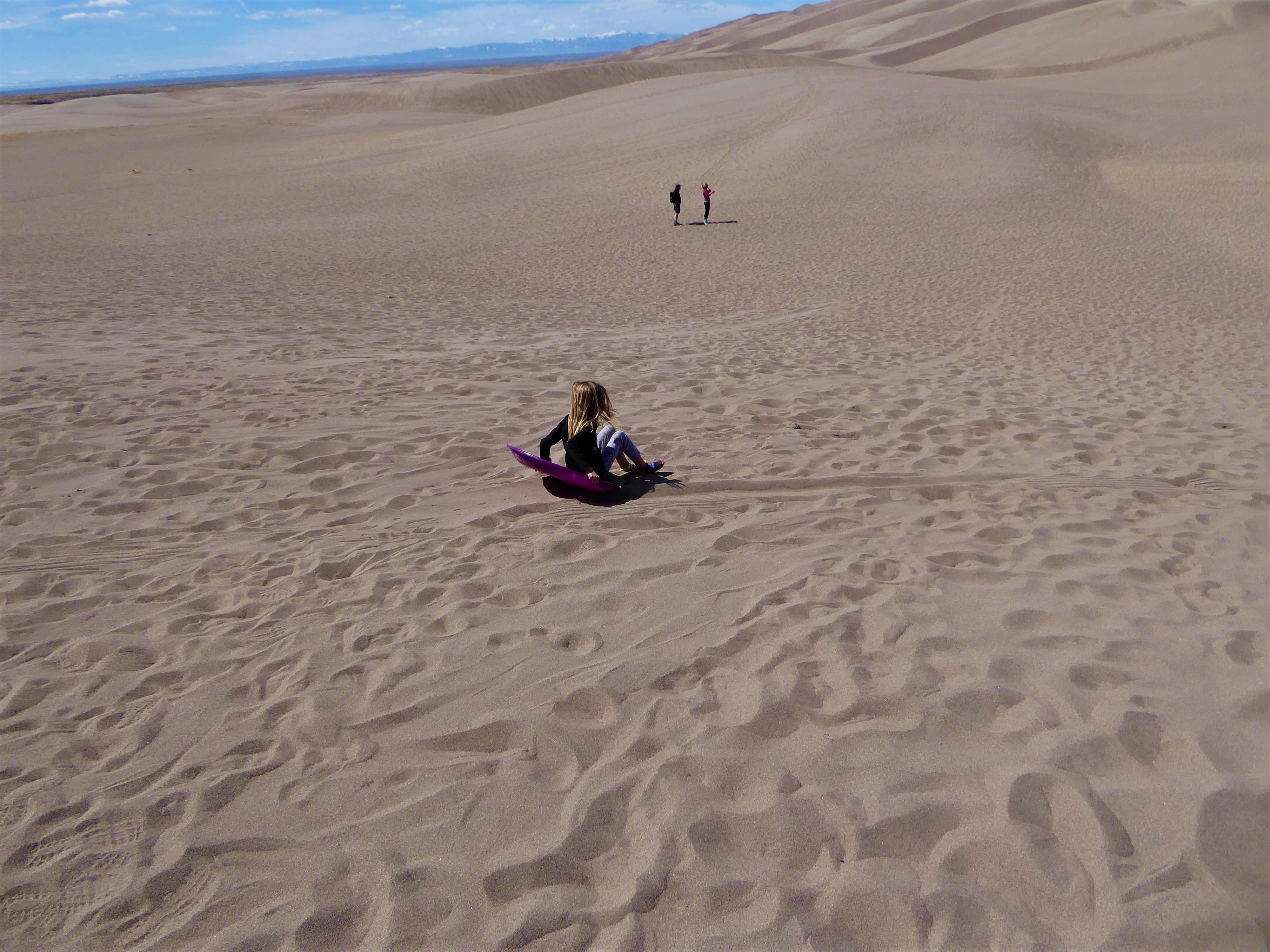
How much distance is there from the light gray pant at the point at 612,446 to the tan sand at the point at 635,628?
28 centimetres

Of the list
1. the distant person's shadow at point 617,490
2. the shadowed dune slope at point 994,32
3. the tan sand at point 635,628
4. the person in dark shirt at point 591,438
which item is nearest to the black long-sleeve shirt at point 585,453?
the person in dark shirt at point 591,438

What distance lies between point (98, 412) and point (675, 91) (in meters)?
35.4

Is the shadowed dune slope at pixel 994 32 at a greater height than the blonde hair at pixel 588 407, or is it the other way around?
the shadowed dune slope at pixel 994 32

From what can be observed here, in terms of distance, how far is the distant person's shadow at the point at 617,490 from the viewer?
5.86 m

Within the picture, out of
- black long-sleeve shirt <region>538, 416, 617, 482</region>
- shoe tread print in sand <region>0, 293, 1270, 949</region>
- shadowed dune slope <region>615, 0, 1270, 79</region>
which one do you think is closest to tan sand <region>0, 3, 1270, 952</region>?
shoe tread print in sand <region>0, 293, 1270, 949</region>

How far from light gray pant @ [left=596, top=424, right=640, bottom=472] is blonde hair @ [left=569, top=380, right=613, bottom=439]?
0.08 meters

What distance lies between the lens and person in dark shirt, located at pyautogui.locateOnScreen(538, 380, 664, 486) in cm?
575

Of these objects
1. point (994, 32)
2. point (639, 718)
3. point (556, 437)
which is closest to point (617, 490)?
point (556, 437)

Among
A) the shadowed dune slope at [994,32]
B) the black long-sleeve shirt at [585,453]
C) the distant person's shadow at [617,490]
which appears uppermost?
the shadowed dune slope at [994,32]

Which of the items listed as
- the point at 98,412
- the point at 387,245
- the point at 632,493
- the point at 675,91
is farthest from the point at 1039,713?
the point at 675,91

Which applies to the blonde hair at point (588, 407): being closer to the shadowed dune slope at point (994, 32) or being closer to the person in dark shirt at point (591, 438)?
the person in dark shirt at point (591, 438)

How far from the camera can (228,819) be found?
3.09 metres

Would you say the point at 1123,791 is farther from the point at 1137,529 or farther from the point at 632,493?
the point at 632,493

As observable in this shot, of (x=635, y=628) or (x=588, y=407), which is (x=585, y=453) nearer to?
(x=588, y=407)
